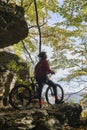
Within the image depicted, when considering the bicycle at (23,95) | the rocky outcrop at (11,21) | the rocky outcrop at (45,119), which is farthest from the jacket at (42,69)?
the rocky outcrop at (11,21)

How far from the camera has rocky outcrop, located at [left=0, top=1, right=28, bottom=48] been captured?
51.8 feet

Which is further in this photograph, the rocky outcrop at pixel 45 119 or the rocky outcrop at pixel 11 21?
the rocky outcrop at pixel 11 21

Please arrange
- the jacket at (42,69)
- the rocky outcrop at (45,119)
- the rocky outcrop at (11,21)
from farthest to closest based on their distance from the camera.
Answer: the rocky outcrop at (11,21) < the jacket at (42,69) < the rocky outcrop at (45,119)

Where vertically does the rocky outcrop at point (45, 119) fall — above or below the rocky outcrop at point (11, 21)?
below

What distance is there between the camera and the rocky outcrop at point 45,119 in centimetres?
1031

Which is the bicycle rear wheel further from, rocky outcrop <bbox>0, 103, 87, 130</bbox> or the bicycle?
rocky outcrop <bbox>0, 103, 87, 130</bbox>

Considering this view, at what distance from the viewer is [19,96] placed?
44.7ft

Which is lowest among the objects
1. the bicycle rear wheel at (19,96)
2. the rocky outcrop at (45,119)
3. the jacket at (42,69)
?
the rocky outcrop at (45,119)

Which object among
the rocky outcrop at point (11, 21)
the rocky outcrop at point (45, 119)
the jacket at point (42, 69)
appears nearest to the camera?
the rocky outcrop at point (45, 119)

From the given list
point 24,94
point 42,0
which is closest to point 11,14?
point 24,94

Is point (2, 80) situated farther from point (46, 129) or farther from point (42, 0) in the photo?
point (42, 0)

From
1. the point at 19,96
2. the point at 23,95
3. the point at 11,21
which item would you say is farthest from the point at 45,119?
the point at 11,21

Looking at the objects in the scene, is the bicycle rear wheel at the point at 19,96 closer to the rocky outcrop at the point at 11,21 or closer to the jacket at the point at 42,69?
the jacket at the point at 42,69

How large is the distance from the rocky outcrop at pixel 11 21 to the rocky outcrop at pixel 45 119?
5.87m
